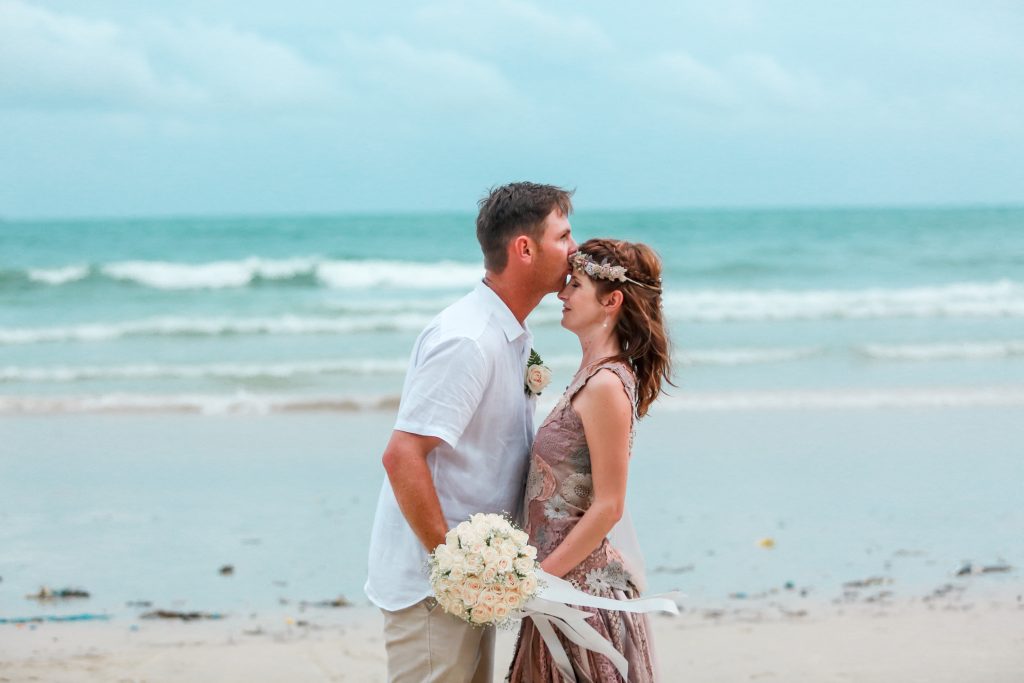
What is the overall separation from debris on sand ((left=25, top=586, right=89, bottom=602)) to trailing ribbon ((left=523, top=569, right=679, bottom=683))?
3.96 metres

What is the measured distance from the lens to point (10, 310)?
2117cm

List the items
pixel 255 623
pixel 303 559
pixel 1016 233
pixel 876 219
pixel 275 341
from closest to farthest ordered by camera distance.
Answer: pixel 255 623
pixel 303 559
pixel 275 341
pixel 1016 233
pixel 876 219

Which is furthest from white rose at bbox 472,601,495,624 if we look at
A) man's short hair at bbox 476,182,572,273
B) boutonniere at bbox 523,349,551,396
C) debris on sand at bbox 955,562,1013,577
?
debris on sand at bbox 955,562,1013,577

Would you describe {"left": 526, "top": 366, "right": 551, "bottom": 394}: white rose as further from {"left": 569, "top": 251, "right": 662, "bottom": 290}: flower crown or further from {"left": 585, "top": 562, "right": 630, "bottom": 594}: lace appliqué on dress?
{"left": 585, "top": 562, "right": 630, "bottom": 594}: lace appliqué on dress

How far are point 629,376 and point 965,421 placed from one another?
878 centimetres

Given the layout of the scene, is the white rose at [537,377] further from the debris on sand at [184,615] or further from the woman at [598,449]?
the debris on sand at [184,615]

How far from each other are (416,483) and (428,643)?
538 millimetres

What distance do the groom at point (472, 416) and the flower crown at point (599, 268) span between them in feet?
0.12

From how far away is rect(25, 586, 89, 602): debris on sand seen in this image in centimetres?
636

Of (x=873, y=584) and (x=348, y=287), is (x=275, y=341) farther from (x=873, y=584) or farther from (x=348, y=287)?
(x=873, y=584)

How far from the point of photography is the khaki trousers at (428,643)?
3.30m

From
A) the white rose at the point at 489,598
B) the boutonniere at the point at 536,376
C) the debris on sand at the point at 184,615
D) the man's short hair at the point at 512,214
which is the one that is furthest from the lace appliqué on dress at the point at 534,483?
the debris on sand at the point at 184,615

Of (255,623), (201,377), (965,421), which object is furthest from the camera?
(201,377)

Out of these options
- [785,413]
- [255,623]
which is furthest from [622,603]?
[785,413]
